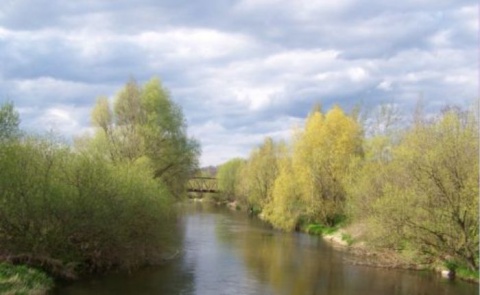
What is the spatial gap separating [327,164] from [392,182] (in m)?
19.4

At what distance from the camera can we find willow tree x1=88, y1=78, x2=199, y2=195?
5384cm

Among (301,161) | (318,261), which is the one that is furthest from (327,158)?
(318,261)

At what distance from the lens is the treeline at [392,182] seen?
117 feet

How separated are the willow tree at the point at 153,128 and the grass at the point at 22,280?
84.9 ft

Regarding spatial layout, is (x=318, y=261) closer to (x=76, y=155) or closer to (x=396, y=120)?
(x=76, y=155)

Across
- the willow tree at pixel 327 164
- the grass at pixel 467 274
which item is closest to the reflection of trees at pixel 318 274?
the grass at pixel 467 274

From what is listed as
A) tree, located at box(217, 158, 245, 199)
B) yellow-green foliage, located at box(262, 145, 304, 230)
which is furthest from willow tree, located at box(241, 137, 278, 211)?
tree, located at box(217, 158, 245, 199)

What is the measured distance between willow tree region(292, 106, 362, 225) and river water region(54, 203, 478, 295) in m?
14.6

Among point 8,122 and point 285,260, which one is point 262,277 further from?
point 8,122

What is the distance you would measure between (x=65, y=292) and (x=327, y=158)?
135 feet

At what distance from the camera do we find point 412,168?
37.2m

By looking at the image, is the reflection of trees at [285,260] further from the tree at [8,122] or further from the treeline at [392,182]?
the tree at [8,122]

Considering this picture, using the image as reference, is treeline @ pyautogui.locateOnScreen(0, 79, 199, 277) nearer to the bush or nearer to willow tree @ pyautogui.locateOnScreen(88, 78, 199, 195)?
the bush

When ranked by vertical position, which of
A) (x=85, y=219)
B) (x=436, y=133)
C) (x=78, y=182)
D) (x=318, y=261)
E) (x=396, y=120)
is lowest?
(x=318, y=261)
